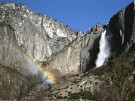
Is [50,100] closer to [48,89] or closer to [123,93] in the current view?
[48,89]

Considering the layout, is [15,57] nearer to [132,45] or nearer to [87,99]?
[132,45]

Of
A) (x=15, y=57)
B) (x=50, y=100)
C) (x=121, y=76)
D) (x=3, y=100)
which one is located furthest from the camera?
(x=15, y=57)

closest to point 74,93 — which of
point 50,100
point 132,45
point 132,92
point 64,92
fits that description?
point 64,92

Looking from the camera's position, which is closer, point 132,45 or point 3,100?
point 3,100

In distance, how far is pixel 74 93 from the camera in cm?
13800

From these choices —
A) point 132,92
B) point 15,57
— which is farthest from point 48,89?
point 132,92

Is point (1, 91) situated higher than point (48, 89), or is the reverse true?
point (48, 89)

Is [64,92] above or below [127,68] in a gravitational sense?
above

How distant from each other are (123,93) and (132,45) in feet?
447

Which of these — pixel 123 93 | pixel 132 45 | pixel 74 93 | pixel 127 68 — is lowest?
pixel 123 93

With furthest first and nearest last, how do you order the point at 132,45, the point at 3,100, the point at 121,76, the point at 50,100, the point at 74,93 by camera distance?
the point at 132,45 → the point at 74,93 → the point at 50,100 → the point at 3,100 → the point at 121,76

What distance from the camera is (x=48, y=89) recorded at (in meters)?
146

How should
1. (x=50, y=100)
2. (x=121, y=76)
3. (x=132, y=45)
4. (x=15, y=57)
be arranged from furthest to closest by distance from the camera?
(x=15, y=57), (x=132, y=45), (x=50, y=100), (x=121, y=76)

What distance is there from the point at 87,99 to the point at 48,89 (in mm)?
24442
